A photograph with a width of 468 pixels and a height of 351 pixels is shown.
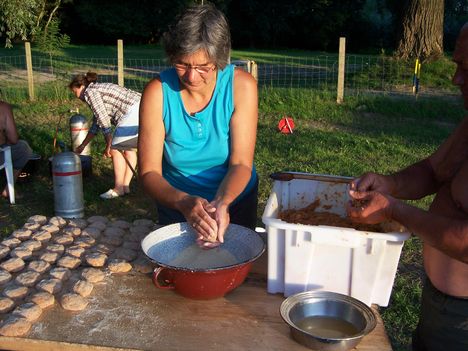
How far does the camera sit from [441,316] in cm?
185

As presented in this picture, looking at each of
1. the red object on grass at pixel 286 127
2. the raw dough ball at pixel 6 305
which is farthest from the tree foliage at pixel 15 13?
the raw dough ball at pixel 6 305

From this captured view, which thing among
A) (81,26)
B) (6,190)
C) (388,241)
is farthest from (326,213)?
(81,26)

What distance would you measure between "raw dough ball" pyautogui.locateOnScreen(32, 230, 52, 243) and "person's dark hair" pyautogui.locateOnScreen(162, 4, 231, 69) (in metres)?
0.91

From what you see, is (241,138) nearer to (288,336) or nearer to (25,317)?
(288,336)

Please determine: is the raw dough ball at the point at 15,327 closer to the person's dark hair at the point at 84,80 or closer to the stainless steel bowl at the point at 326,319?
the stainless steel bowl at the point at 326,319

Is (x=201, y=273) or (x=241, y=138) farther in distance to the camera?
(x=241, y=138)

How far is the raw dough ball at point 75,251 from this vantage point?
213cm

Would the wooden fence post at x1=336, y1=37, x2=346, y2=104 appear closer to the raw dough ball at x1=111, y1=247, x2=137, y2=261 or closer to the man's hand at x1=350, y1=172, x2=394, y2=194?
the man's hand at x1=350, y1=172, x2=394, y2=194

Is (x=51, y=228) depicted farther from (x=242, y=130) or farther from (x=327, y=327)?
(x=327, y=327)

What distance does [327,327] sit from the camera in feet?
5.42

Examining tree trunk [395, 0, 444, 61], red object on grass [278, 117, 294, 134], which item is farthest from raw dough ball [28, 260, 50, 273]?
tree trunk [395, 0, 444, 61]

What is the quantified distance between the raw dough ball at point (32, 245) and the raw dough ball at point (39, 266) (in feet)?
0.48

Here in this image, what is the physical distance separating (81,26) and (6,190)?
26859mm

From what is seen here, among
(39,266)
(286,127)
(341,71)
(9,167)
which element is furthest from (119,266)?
(341,71)
